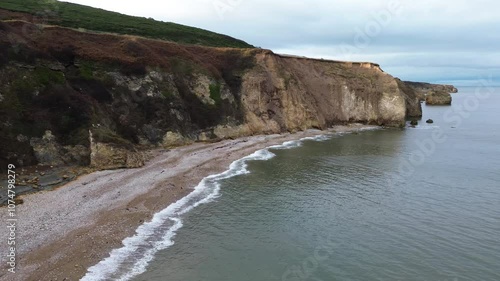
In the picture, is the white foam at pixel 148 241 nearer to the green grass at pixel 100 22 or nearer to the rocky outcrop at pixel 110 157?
the rocky outcrop at pixel 110 157

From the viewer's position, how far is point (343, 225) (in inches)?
1034

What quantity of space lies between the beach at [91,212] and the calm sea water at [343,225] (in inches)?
127

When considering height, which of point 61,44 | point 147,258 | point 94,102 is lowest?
point 147,258

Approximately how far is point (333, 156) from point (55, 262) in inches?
1546

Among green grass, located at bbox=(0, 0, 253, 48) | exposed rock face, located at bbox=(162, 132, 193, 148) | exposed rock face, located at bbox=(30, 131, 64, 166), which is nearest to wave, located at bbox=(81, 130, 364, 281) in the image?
exposed rock face, located at bbox=(30, 131, 64, 166)

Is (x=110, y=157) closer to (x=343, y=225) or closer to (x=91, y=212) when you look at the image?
(x=91, y=212)

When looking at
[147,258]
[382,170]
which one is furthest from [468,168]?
[147,258]

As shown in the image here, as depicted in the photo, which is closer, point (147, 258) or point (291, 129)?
point (147, 258)

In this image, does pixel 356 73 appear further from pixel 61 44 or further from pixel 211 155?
pixel 61 44

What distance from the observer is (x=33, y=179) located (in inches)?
1253

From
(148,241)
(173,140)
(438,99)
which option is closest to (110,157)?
(173,140)

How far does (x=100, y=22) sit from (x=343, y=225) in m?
91.9

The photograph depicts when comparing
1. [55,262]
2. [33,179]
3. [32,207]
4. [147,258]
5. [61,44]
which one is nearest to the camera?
[55,262]

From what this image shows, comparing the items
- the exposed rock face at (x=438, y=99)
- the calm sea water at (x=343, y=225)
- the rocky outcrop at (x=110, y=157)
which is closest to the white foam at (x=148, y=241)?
the calm sea water at (x=343, y=225)
